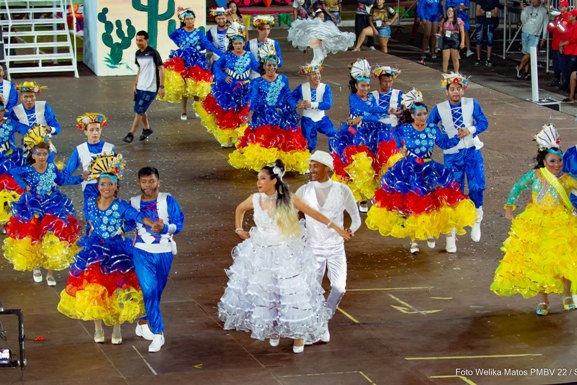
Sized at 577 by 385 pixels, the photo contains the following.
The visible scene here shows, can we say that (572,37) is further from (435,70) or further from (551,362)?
(551,362)

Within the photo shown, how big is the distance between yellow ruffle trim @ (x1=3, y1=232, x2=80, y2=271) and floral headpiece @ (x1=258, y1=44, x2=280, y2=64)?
513cm

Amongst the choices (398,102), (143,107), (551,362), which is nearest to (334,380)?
(551,362)

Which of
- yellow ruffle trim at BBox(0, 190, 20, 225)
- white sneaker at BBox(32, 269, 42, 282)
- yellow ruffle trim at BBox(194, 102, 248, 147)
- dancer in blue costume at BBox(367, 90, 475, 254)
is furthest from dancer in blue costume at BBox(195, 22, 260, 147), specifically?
white sneaker at BBox(32, 269, 42, 282)

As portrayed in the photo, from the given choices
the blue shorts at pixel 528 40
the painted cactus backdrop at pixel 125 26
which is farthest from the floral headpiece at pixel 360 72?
the painted cactus backdrop at pixel 125 26

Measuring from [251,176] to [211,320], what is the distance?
597cm

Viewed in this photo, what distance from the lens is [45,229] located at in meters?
12.9

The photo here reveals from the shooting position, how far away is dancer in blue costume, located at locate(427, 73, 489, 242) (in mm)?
14422

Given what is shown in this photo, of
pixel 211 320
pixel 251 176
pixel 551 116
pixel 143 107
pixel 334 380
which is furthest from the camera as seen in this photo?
pixel 551 116

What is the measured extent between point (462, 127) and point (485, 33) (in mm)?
13446

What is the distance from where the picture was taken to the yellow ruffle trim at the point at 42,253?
12836mm

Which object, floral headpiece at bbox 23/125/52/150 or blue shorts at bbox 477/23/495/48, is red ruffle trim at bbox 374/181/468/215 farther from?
blue shorts at bbox 477/23/495/48

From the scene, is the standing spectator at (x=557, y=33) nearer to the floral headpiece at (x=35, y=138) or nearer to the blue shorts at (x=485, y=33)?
the blue shorts at (x=485, y=33)

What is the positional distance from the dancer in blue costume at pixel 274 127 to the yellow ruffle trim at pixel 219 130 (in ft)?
5.95

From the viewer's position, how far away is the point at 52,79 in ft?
83.7
